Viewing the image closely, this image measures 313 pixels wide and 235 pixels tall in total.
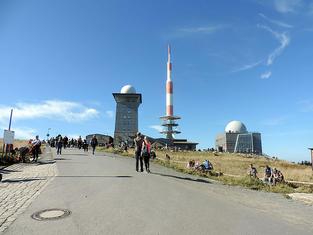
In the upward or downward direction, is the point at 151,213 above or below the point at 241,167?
above

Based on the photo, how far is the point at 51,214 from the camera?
4316mm

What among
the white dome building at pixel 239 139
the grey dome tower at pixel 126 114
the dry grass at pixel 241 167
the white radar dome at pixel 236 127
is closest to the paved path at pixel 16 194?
the dry grass at pixel 241 167

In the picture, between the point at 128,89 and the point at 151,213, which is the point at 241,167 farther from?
the point at 128,89

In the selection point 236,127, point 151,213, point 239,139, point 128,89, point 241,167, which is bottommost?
point 241,167

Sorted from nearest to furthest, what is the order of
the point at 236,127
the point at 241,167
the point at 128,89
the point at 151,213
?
the point at 151,213 → the point at 241,167 → the point at 128,89 → the point at 236,127

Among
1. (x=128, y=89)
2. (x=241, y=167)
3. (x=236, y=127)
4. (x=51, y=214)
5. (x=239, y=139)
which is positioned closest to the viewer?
(x=51, y=214)

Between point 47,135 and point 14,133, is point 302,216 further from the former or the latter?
point 47,135

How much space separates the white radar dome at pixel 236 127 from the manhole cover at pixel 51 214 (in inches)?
3221

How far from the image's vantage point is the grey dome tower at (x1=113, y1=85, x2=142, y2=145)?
246ft

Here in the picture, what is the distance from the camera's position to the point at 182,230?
378 centimetres

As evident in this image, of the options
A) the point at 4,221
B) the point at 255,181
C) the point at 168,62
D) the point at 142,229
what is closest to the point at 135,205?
the point at 142,229

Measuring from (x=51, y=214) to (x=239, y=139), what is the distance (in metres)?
79.7

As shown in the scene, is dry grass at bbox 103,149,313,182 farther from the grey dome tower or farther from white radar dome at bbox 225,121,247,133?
white radar dome at bbox 225,121,247,133

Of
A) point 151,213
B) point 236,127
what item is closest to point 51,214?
point 151,213
